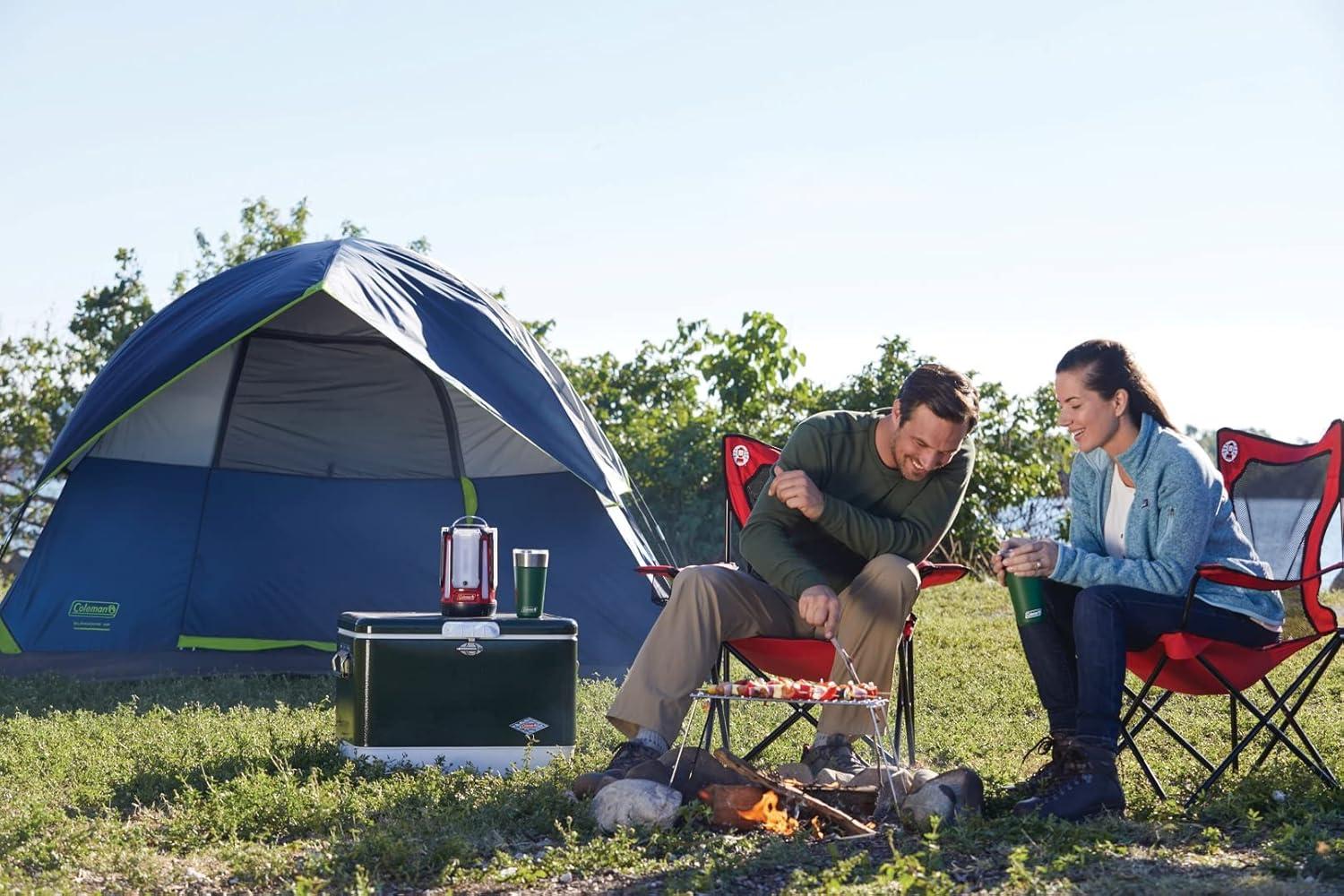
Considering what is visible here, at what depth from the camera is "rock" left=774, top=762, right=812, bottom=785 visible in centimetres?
333

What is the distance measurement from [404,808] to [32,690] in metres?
2.32

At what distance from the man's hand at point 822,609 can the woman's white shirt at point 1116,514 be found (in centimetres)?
68

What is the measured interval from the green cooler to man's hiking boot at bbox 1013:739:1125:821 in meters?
1.26

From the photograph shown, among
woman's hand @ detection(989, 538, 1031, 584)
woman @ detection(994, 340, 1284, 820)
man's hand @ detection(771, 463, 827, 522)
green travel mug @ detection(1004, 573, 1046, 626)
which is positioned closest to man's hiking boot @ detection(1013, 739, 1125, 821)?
woman @ detection(994, 340, 1284, 820)

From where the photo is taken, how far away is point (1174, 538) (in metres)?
3.15

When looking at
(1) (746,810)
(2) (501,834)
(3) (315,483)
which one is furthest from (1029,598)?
(3) (315,483)

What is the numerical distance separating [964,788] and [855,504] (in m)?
0.83

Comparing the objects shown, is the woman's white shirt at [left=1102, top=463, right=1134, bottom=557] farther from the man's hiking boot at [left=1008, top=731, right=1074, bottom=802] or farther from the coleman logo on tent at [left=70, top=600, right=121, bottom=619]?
the coleman logo on tent at [left=70, top=600, right=121, bottom=619]

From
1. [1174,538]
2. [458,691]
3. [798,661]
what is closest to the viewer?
[1174,538]

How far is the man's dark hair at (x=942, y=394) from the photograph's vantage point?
11.0 ft

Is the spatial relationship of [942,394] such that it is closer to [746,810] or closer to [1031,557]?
[1031,557]

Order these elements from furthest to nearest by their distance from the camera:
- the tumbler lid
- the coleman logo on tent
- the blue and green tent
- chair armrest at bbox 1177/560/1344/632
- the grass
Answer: the coleman logo on tent, the blue and green tent, the tumbler lid, chair armrest at bbox 1177/560/1344/632, the grass

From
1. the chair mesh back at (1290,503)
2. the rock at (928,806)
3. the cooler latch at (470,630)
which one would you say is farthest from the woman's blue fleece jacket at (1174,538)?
the cooler latch at (470,630)

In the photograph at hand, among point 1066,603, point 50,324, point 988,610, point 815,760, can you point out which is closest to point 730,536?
point 815,760
